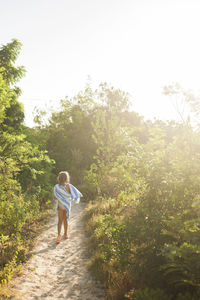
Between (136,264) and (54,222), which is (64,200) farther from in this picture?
(136,264)

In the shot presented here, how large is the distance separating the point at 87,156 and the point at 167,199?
15776mm

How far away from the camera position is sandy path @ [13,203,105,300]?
3.84 metres

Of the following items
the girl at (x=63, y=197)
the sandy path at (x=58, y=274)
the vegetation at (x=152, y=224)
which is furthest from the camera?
the girl at (x=63, y=197)

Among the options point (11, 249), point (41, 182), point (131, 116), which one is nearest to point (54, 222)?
point (41, 182)

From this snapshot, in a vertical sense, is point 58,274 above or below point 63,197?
below

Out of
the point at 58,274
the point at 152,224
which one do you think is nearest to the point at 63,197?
the point at 58,274

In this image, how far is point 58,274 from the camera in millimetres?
4527

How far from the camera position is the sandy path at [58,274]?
384cm

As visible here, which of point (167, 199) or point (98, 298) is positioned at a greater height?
point (167, 199)

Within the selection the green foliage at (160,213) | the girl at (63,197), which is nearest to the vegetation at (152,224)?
the green foliage at (160,213)

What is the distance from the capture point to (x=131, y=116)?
2433cm

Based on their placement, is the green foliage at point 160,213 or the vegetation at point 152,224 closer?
the vegetation at point 152,224

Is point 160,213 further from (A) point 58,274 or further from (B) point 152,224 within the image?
(A) point 58,274

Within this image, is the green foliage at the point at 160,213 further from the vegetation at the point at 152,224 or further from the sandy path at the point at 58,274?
the sandy path at the point at 58,274
